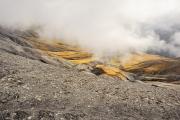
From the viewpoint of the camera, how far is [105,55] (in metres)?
101

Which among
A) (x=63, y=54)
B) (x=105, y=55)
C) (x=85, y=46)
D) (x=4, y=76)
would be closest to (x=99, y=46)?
(x=85, y=46)

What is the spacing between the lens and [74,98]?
2220cm

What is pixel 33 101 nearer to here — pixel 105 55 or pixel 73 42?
pixel 105 55

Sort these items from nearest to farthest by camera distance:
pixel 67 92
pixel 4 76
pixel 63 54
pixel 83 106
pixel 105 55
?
1. pixel 83 106
2. pixel 67 92
3. pixel 4 76
4. pixel 63 54
5. pixel 105 55

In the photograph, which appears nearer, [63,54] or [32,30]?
[63,54]

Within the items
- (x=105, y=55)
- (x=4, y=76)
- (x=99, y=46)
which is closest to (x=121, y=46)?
(x=99, y=46)

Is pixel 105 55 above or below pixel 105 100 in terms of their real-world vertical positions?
above

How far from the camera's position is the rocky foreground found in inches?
789

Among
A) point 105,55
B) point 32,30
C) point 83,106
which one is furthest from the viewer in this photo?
point 32,30

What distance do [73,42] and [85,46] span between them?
4.72 metres

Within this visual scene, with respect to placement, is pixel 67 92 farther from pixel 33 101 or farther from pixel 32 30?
pixel 32 30

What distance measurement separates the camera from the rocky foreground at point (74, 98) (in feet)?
65.7

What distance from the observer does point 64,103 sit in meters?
21.4

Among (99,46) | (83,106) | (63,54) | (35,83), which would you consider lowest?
(83,106)
